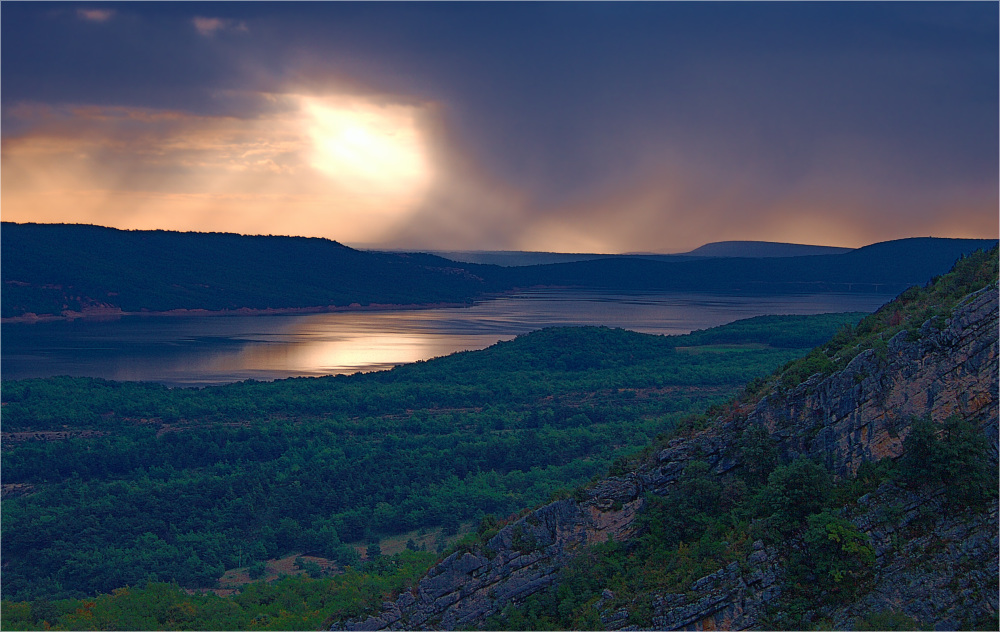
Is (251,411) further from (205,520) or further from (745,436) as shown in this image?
(745,436)

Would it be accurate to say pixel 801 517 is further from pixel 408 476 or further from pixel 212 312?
pixel 212 312

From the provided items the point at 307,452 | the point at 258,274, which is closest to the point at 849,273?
the point at 258,274

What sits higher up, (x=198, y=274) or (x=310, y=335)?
(x=198, y=274)

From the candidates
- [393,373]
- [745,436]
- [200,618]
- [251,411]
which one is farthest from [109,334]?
[745,436]

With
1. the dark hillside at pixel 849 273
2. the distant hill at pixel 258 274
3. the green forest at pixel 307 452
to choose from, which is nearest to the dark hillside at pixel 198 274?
the distant hill at pixel 258 274

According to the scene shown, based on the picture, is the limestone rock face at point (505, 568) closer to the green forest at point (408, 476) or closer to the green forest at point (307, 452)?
the green forest at point (408, 476)

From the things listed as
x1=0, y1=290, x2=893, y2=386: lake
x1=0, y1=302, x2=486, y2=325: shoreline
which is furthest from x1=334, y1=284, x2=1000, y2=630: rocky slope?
x1=0, y1=302, x2=486, y2=325: shoreline

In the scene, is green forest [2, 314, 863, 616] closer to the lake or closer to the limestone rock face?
the limestone rock face
